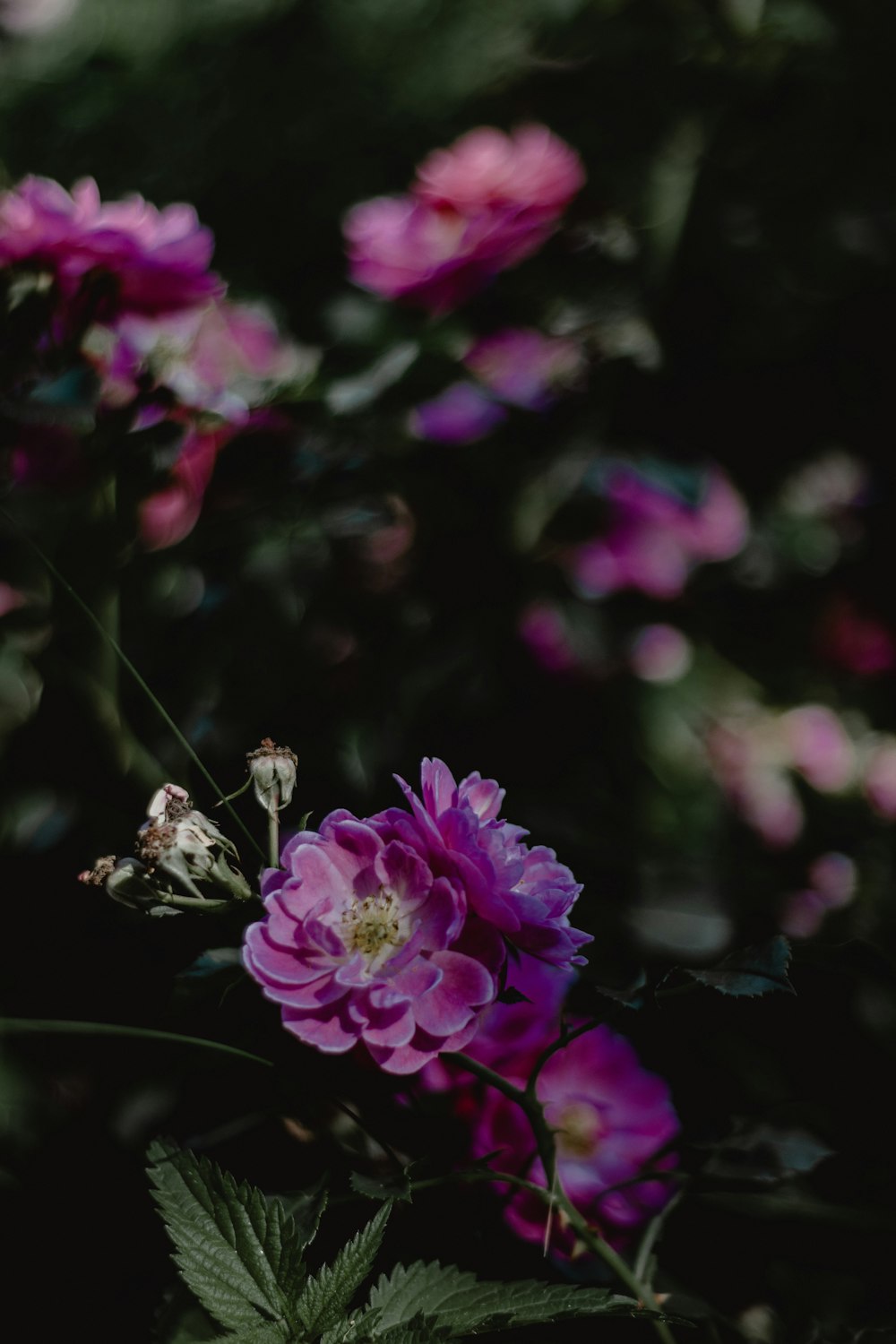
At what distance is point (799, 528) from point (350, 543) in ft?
1.94

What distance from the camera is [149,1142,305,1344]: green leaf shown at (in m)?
0.39

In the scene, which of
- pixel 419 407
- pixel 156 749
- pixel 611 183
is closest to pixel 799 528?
pixel 611 183

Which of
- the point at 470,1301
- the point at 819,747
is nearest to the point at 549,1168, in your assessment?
the point at 470,1301

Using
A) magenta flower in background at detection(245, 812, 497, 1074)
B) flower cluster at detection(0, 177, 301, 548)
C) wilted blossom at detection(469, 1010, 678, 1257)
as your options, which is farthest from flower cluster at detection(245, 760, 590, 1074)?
flower cluster at detection(0, 177, 301, 548)

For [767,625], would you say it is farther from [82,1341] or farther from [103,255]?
[82,1341]

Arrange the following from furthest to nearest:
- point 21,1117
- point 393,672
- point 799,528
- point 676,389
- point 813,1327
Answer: point 799,528, point 676,389, point 393,672, point 21,1117, point 813,1327

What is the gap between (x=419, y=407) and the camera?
81 centimetres

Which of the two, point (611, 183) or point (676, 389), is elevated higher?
point (611, 183)

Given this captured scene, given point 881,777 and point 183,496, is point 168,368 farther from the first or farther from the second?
point 881,777

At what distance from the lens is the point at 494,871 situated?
0.38 metres

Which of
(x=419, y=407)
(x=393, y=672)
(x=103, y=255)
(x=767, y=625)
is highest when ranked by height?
(x=103, y=255)

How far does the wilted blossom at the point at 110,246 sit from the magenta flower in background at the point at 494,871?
436 millimetres

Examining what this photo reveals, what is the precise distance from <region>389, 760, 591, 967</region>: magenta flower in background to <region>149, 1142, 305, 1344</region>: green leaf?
142mm

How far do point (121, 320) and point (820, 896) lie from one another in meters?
0.69
